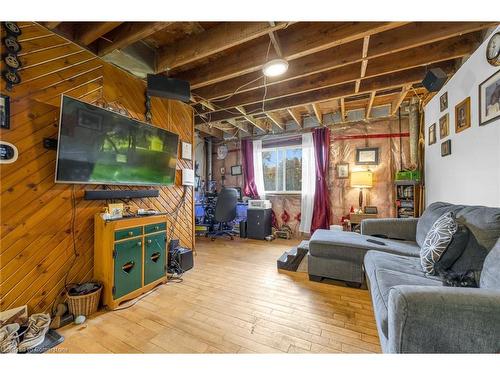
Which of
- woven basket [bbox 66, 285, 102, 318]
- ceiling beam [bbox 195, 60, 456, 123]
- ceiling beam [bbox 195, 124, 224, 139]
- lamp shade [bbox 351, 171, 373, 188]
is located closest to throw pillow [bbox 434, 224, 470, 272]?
ceiling beam [bbox 195, 60, 456, 123]

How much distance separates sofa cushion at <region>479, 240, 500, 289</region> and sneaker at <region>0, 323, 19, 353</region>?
2.90 meters

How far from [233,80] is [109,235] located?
104 inches

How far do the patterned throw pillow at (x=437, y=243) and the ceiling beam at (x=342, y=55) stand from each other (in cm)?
173

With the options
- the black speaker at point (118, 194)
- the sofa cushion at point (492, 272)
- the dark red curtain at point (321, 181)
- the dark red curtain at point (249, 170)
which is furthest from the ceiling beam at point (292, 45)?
the dark red curtain at point (249, 170)

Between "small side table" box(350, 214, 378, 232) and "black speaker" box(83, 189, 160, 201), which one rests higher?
"black speaker" box(83, 189, 160, 201)

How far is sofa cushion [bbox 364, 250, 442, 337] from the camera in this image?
3.89 feet

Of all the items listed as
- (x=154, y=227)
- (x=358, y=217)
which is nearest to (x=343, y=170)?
(x=358, y=217)

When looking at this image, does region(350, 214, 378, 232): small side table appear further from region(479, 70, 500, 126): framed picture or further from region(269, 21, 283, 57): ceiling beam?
region(269, 21, 283, 57): ceiling beam

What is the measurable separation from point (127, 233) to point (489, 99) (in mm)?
3587

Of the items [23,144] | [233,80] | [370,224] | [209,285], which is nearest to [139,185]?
[23,144]

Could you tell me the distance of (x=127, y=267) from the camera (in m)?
2.05

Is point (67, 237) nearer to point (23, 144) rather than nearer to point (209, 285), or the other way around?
point (23, 144)

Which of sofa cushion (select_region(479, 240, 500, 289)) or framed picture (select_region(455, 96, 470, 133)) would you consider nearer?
sofa cushion (select_region(479, 240, 500, 289))

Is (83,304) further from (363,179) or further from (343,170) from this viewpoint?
(343,170)
